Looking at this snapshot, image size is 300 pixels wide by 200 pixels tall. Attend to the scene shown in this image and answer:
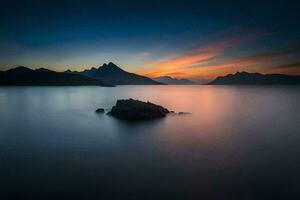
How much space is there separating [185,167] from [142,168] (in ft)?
9.53

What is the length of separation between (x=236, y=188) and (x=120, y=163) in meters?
7.92

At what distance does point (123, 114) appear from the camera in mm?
36719

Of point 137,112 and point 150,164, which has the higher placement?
point 137,112

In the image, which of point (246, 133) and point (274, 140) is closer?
point (274, 140)

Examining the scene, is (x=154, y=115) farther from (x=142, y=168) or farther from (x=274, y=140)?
(x=142, y=168)

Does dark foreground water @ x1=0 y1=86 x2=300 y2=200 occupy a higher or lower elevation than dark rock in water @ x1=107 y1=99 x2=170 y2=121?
lower

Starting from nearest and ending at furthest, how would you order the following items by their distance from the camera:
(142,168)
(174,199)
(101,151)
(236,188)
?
(174,199) < (236,188) < (142,168) < (101,151)

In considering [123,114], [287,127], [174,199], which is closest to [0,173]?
[174,199]

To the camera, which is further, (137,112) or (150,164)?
(137,112)

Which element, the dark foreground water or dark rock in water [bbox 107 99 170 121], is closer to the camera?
the dark foreground water

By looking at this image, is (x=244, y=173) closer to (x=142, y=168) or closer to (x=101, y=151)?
(x=142, y=168)

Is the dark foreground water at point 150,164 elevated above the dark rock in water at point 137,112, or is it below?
below

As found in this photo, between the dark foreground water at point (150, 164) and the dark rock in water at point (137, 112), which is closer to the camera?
the dark foreground water at point (150, 164)

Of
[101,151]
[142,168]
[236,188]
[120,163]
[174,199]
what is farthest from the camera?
[101,151]
